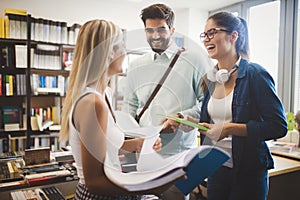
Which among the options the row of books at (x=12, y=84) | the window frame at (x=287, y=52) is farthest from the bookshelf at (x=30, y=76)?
the window frame at (x=287, y=52)

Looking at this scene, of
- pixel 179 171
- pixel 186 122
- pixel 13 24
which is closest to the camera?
pixel 179 171

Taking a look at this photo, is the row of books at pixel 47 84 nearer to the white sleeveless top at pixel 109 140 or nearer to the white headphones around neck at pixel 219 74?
the white headphones around neck at pixel 219 74

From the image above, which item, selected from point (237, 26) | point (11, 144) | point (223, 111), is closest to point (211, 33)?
point (237, 26)

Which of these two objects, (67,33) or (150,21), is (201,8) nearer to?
(67,33)

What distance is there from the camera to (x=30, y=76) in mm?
3295

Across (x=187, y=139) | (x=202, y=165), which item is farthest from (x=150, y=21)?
(x=202, y=165)

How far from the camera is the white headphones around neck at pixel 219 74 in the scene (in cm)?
100

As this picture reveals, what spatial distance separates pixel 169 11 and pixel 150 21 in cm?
15

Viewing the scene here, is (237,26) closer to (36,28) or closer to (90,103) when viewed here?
(90,103)

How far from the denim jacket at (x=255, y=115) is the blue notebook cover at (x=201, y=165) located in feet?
1.83

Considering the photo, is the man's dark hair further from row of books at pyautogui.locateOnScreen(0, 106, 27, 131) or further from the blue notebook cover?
row of books at pyautogui.locateOnScreen(0, 106, 27, 131)

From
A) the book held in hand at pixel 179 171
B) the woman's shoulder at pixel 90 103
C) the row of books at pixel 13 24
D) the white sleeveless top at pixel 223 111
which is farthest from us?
the row of books at pixel 13 24

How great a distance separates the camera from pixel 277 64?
11.4 feet

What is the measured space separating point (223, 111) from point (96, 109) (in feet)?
A: 2.36
